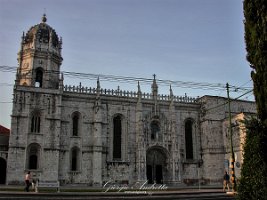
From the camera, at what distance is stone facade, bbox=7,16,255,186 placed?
3741 cm

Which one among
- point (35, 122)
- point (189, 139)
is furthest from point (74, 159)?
point (189, 139)

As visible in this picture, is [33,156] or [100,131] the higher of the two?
[100,131]

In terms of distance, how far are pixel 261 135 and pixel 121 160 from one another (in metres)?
30.7

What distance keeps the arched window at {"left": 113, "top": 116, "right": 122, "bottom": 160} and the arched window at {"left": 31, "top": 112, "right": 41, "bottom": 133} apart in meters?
10.0

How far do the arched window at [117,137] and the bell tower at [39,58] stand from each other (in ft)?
30.8

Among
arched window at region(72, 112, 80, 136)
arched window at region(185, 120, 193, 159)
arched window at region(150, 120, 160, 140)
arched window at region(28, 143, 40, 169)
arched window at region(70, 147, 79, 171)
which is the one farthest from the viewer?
arched window at region(185, 120, 193, 159)

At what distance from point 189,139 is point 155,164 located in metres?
6.81

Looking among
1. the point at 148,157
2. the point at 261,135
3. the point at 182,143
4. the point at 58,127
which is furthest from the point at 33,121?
the point at 261,135

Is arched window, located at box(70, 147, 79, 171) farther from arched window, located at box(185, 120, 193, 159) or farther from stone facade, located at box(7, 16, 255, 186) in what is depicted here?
arched window, located at box(185, 120, 193, 159)

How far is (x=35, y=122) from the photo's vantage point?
126 feet

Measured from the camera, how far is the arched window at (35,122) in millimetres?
37969

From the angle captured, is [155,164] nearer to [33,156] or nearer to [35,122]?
[33,156]

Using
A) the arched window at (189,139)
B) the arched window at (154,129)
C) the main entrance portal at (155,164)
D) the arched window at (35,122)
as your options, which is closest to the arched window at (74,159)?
the arched window at (35,122)

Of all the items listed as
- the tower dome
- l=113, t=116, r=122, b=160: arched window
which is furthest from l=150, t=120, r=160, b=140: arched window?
the tower dome
